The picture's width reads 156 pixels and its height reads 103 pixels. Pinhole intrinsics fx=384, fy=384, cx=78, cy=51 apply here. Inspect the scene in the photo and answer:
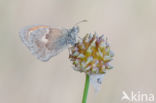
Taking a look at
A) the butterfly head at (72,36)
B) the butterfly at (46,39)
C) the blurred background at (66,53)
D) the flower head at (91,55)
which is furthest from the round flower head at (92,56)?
the blurred background at (66,53)

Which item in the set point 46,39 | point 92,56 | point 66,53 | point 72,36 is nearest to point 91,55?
point 92,56

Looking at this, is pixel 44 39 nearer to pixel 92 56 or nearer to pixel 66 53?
pixel 92 56

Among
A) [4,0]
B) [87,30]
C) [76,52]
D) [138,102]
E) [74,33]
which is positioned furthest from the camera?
[87,30]

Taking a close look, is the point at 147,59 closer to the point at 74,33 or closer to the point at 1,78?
the point at 1,78

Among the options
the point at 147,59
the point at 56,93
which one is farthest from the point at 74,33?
the point at 147,59

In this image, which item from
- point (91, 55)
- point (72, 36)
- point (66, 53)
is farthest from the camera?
point (66, 53)

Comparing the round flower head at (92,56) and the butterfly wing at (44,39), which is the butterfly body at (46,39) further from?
the round flower head at (92,56)

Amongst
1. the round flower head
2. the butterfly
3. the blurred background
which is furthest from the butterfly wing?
the blurred background
